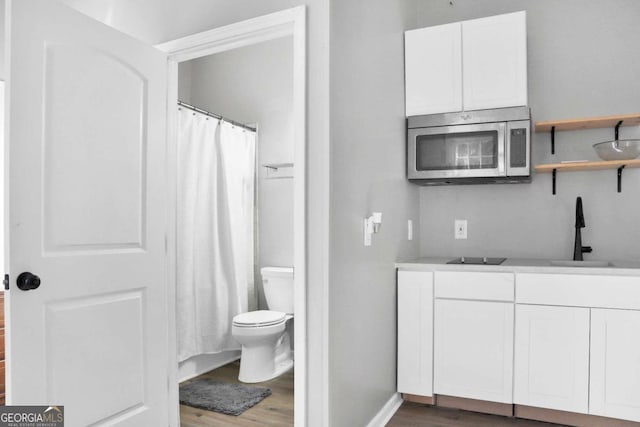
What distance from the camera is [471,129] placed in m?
2.86

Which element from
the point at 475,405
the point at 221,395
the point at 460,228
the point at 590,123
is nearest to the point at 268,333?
the point at 221,395

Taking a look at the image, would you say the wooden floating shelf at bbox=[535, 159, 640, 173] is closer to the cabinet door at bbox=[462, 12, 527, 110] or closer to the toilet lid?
the cabinet door at bbox=[462, 12, 527, 110]

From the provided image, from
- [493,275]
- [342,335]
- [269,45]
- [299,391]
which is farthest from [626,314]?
[269,45]

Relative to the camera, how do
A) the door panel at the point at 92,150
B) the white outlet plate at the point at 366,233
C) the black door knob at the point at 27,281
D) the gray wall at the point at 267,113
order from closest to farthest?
the black door knob at the point at 27,281
the door panel at the point at 92,150
the white outlet plate at the point at 366,233
the gray wall at the point at 267,113

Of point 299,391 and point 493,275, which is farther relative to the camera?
point 493,275

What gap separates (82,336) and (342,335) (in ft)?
3.60

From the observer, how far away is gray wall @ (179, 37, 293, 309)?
12.5 feet

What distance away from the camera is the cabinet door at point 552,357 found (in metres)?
2.43

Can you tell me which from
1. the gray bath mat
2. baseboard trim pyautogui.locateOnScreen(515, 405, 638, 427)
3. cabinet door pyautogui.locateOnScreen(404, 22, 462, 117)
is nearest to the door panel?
the gray bath mat

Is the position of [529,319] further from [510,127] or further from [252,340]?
[252,340]

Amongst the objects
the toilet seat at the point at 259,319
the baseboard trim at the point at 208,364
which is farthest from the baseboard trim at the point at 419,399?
the baseboard trim at the point at 208,364

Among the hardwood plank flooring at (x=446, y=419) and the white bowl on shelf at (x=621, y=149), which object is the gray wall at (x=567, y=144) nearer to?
the white bowl on shelf at (x=621, y=149)

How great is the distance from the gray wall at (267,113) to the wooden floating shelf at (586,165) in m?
1.88

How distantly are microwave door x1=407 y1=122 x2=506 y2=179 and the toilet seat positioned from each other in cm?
135
